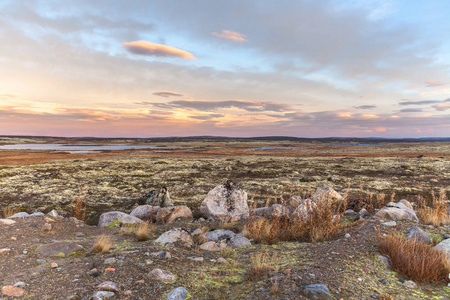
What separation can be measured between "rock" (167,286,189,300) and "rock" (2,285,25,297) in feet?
8.75

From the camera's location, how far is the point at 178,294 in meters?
4.75

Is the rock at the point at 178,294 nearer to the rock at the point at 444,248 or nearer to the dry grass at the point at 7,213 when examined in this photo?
the rock at the point at 444,248

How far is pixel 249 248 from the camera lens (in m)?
7.88

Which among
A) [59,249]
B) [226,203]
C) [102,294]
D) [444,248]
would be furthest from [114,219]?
[444,248]

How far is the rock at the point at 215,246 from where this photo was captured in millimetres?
7781

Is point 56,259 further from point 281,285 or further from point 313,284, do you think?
point 313,284

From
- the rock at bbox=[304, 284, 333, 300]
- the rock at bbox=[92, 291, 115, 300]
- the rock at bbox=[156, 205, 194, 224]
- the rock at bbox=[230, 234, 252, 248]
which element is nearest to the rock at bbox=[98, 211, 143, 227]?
the rock at bbox=[156, 205, 194, 224]

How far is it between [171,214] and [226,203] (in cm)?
310

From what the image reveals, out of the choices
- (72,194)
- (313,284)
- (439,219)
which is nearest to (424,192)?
(439,219)

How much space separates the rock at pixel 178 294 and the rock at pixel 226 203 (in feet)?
28.2

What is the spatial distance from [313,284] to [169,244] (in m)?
4.47

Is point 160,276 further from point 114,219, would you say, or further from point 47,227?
point 114,219

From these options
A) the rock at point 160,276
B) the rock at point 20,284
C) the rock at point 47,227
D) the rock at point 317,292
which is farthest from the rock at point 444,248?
the rock at point 47,227

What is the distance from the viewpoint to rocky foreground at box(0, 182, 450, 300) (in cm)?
474
